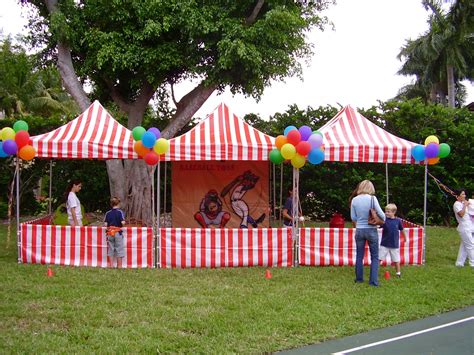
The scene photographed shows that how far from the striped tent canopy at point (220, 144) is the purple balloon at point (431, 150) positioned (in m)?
2.96

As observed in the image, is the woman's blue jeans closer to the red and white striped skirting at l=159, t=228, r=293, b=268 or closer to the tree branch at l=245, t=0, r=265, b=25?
the red and white striped skirting at l=159, t=228, r=293, b=268

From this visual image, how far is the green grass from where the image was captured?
5.41 metres

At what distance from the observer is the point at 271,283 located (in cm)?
808

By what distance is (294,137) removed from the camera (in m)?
9.13

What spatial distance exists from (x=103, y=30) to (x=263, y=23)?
4.75m

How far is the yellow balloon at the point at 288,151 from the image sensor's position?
9016 millimetres

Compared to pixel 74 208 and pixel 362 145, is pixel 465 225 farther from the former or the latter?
pixel 74 208

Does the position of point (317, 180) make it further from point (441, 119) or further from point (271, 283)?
point (271, 283)

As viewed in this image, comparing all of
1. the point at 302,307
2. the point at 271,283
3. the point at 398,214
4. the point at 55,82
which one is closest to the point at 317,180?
the point at 398,214

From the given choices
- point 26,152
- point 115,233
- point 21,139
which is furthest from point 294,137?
point 21,139

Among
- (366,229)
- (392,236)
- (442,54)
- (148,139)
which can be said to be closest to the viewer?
(366,229)

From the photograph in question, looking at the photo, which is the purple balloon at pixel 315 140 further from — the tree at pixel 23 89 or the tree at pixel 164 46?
the tree at pixel 23 89

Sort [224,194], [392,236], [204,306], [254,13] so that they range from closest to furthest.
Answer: [204,306]
[392,236]
[224,194]
[254,13]

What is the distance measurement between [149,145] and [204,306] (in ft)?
11.3
